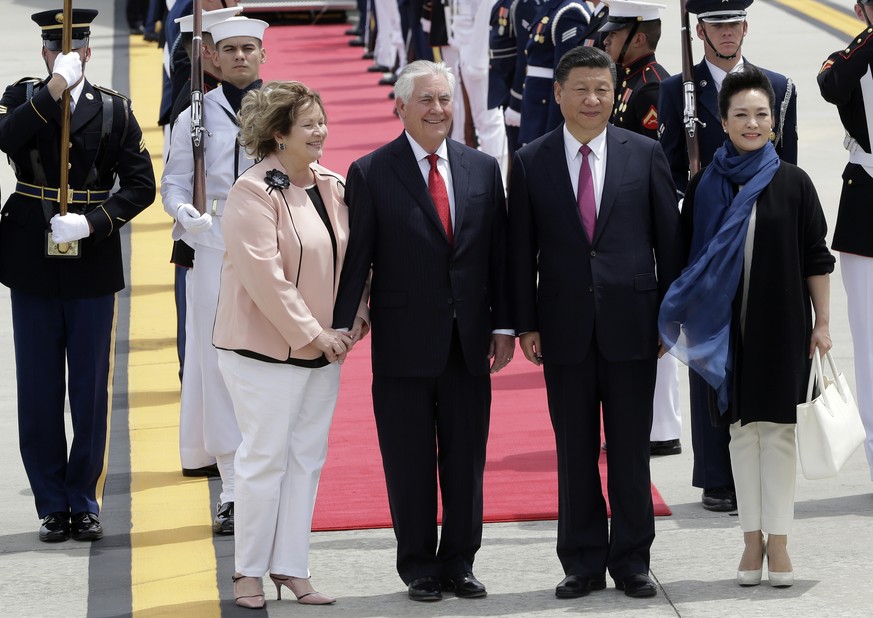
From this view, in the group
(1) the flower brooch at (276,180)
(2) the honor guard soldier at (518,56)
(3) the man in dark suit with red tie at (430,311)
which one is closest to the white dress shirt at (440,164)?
(3) the man in dark suit with red tie at (430,311)

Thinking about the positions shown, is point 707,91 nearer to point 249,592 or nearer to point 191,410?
point 191,410

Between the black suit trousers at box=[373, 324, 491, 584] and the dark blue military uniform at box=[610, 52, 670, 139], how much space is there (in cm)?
207

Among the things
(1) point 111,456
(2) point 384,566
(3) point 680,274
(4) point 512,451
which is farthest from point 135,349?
(3) point 680,274

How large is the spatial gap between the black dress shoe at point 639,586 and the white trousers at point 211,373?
6.06ft

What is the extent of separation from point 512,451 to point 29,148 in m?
2.55

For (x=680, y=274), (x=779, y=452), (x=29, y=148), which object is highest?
(x=29, y=148)

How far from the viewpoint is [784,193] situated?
5699mm

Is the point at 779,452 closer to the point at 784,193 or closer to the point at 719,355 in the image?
the point at 719,355

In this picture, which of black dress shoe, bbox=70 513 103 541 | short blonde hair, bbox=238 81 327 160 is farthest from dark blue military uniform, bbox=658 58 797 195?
black dress shoe, bbox=70 513 103 541

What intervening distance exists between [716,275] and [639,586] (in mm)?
1086

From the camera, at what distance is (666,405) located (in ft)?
24.5

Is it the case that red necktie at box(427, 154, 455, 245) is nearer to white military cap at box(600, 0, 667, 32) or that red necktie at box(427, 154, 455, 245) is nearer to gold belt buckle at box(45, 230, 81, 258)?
gold belt buckle at box(45, 230, 81, 258)

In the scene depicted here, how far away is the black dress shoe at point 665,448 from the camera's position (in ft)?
24.8

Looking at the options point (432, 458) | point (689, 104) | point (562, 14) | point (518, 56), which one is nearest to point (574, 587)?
point (432, 458)
